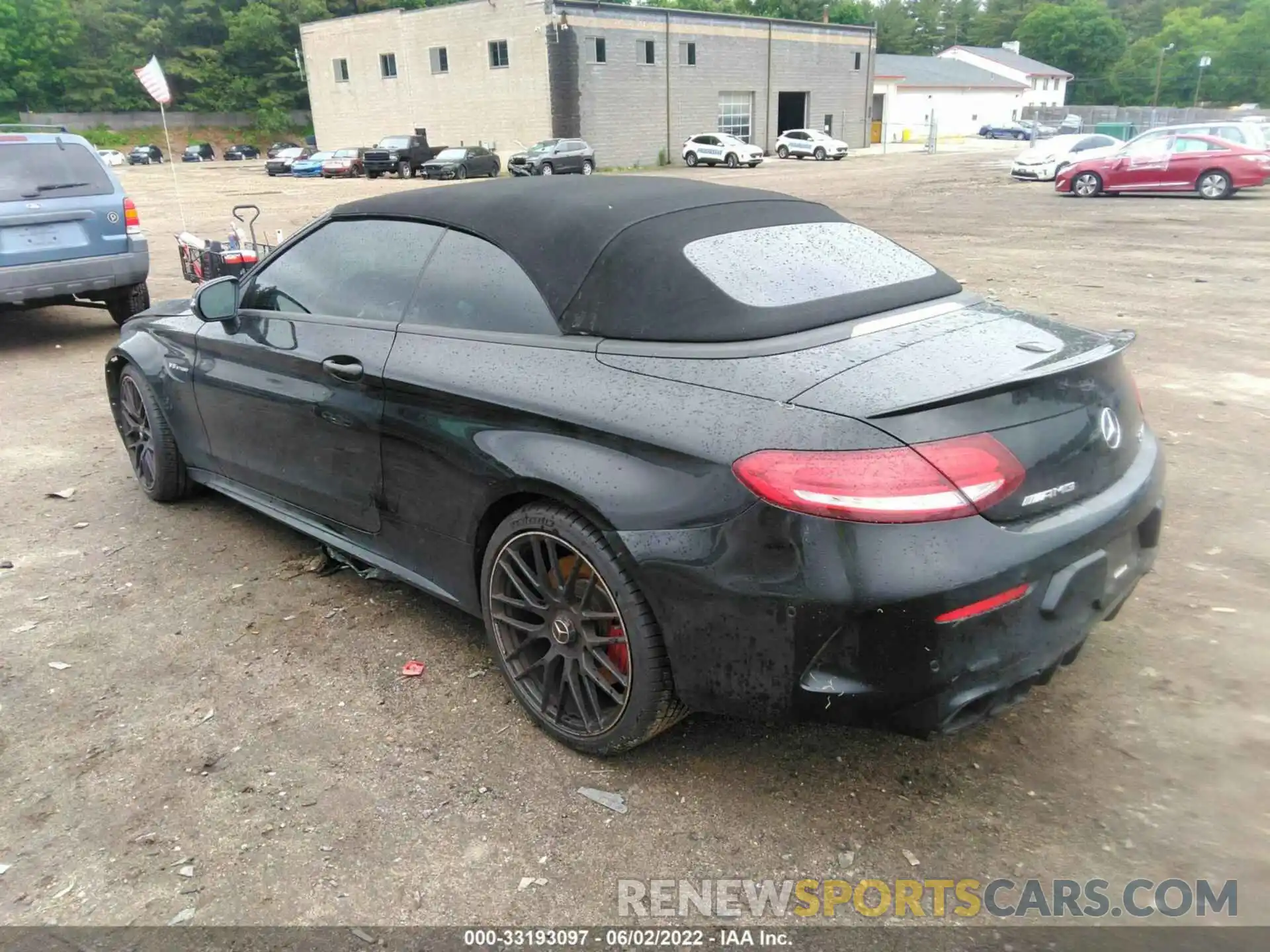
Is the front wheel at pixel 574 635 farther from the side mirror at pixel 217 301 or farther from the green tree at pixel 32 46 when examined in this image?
the green tree at pixel 32 46

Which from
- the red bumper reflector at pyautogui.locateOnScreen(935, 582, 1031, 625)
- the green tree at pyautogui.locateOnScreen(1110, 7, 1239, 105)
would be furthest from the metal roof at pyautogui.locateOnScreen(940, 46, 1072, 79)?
the red bumper reflector at pyautogui.locateOnScreen(935, 582, 1031, 625)

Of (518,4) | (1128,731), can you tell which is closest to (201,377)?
(1128,731)

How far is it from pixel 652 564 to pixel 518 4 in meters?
46.0

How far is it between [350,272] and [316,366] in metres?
0.42

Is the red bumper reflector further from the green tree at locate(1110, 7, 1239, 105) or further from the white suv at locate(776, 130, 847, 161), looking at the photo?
the green tree at locate(1110, 7, 1239, 105)

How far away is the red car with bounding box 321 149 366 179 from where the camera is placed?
132ft

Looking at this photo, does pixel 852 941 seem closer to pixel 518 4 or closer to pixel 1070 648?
pixel 1070 648

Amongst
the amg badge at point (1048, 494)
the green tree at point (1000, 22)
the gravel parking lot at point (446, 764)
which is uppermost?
the green tree at point (1000, 22)

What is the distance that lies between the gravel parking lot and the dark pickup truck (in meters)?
36.0

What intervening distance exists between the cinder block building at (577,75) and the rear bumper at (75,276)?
3747cm

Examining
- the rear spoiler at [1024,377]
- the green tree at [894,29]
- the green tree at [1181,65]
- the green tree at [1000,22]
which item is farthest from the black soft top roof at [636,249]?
the green tree at [1000,22]

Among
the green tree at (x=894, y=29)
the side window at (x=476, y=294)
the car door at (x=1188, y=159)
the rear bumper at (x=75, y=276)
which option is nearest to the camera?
the side window at (x=476, y=294)

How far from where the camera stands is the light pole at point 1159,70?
89.3 m

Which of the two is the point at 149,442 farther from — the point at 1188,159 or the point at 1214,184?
the point at 1214,184
